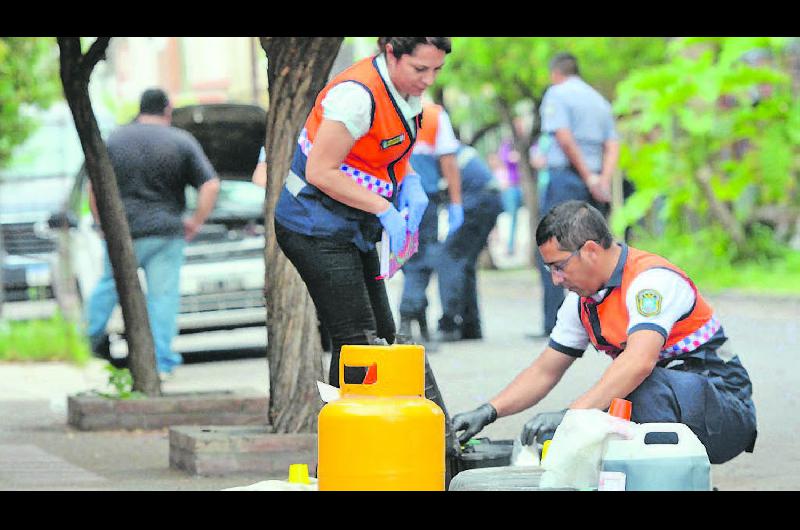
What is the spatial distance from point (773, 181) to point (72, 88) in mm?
9063

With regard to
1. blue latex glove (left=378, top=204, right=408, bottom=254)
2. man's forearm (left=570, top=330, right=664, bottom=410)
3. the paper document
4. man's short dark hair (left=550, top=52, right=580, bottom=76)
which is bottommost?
man's forearm (left=570, top=330, right=664, bottom=410)

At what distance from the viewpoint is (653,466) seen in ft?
15.2

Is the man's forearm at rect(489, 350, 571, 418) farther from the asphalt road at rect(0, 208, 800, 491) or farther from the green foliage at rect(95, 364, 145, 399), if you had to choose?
the green foliage at rect(95, 364, 145, 399)

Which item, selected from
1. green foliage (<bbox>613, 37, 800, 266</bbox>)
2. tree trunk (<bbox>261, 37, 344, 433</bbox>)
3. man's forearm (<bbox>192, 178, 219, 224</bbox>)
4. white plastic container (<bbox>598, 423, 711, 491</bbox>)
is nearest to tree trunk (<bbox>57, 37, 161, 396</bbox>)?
tree trunk (<bbox>261, 37, 344, 433</bbox>)

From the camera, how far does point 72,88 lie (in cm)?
921

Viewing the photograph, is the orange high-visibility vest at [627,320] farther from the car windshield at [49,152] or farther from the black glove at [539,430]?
the car windshield at [49,152]

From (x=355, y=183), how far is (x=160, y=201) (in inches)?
213

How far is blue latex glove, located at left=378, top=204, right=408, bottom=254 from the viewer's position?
620 cm

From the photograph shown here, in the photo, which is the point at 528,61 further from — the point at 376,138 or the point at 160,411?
the point at 376,138

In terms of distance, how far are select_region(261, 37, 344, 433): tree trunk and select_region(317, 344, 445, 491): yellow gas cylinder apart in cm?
275

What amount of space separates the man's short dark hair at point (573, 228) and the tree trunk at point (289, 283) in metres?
1.93

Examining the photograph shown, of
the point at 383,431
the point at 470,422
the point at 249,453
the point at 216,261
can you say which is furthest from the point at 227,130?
the point at 383,431

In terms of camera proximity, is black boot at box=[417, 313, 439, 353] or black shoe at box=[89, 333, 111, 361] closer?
black shoe at box=[89, 333, 111, 361]
